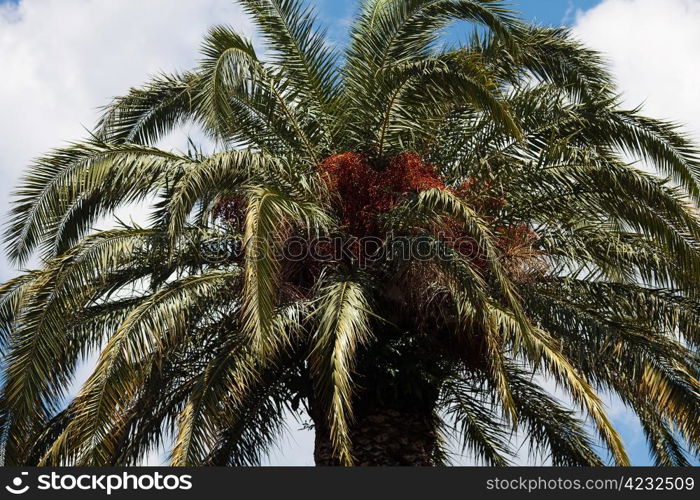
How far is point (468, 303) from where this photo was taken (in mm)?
13359

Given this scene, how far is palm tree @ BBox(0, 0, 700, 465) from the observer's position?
13.2 meters

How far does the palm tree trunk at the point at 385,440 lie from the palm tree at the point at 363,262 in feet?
0.08

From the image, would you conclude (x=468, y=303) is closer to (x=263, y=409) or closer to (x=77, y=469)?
(x=263, y=409)

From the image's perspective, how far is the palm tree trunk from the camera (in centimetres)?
1412

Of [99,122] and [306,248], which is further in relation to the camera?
[99,122]

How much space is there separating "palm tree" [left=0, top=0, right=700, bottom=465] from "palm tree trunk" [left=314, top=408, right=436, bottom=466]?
0.02m

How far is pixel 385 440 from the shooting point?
14.2 m

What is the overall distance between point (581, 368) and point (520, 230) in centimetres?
176

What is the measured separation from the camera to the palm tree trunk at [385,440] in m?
14.1

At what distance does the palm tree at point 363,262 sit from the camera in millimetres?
13203

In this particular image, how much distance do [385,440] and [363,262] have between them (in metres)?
2.05

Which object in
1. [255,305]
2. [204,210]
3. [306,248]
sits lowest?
[255,305]

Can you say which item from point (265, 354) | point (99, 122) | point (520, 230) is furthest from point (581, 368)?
point (99, 122)

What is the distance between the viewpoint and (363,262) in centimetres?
1416
